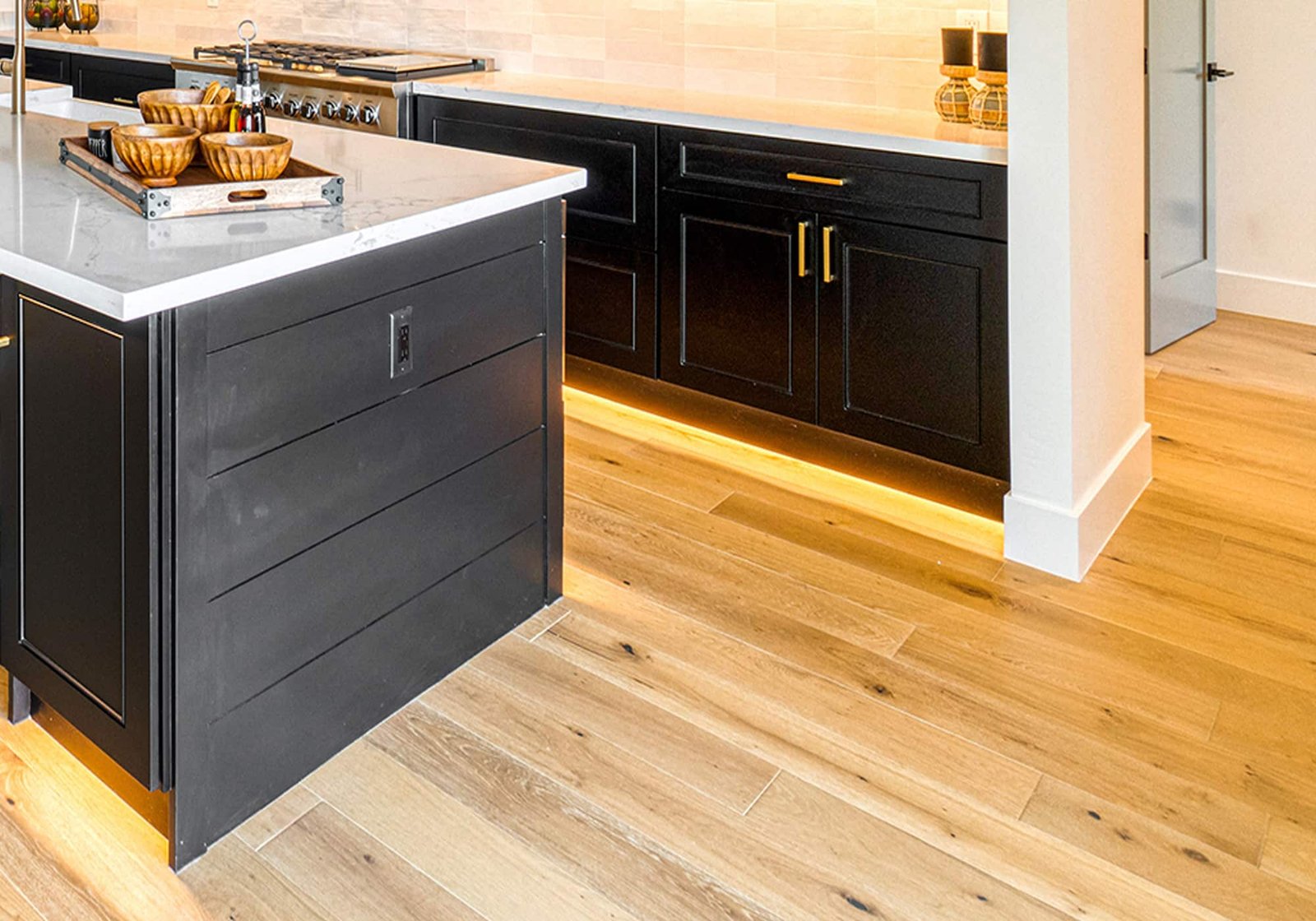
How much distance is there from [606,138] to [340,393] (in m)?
1.84

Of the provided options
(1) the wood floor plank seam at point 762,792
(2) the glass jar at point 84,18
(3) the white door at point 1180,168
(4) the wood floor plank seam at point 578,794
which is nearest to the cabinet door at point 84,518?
(4) the wood floor plank seam at point 578,794

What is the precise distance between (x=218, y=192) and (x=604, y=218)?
1.81 m

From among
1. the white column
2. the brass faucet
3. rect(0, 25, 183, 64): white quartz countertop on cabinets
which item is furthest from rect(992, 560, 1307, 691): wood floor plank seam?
rect(0, 25, 183, 64): white quartz countertop on cabinets

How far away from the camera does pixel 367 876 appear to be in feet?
5.76

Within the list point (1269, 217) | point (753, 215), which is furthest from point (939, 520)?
point (1269, 217)

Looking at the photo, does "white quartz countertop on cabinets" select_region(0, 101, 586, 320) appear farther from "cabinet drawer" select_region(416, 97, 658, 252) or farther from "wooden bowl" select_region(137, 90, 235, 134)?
"cabinet drawer" select_region(416, 97, 658, 252)

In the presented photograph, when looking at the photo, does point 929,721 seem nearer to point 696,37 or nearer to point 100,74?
point 696,37

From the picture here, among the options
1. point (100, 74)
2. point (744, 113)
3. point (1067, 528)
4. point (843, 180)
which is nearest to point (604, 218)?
point (744, 113)

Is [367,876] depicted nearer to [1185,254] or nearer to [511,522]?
[511,522]

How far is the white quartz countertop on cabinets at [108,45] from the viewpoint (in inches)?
190

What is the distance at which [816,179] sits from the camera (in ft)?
9.85

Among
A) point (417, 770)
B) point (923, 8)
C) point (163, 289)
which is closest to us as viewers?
point (163, 289)

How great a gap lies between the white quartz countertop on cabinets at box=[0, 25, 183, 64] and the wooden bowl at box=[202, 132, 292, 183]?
10.6 ft

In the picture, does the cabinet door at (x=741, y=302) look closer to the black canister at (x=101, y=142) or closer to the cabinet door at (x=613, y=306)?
the cabinet door at (x=613, y=306)
